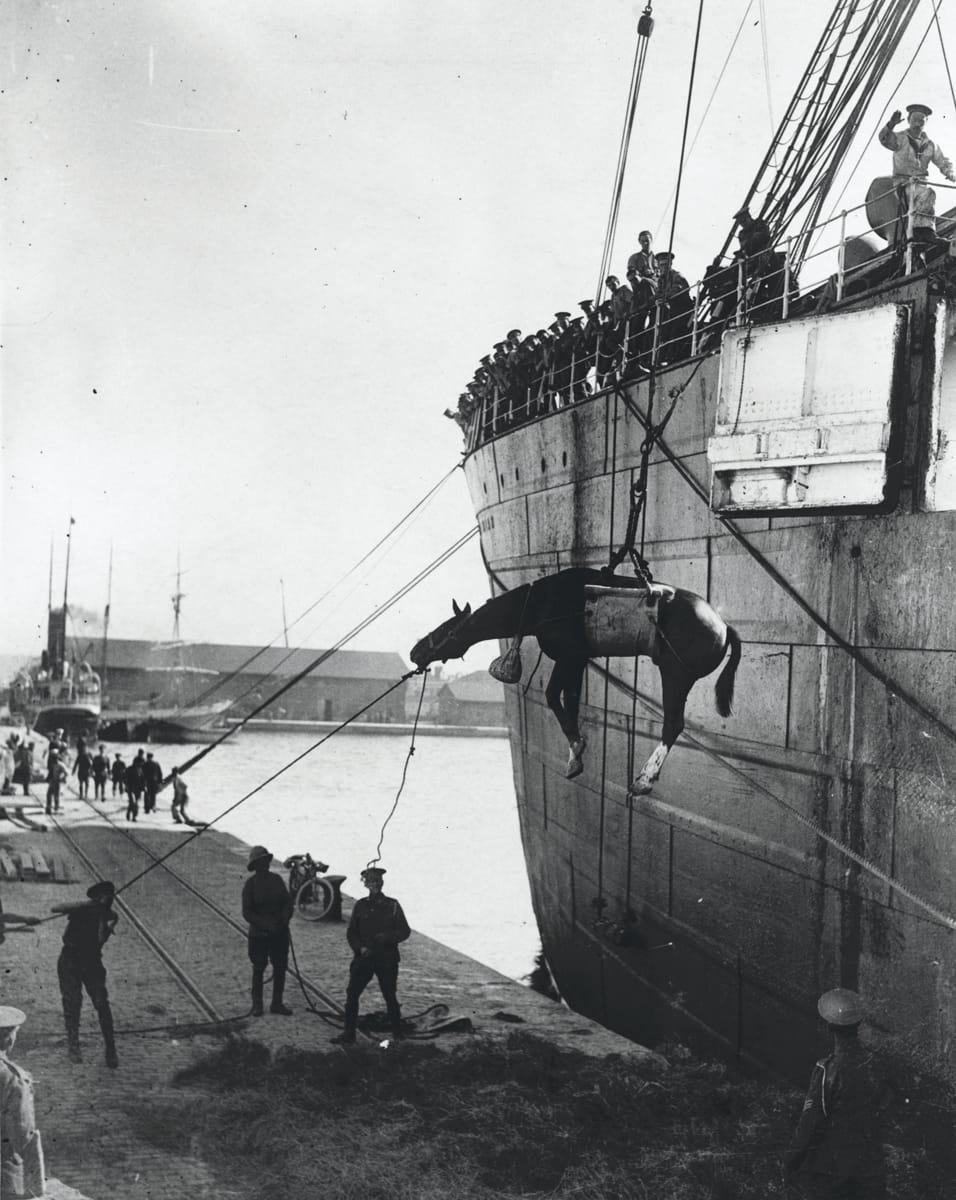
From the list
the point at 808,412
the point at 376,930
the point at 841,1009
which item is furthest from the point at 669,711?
the point at 376,930

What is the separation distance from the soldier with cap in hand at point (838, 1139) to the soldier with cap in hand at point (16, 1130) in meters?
3.52

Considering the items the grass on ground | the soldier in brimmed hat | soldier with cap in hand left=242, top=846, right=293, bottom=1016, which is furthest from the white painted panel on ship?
the soldier in brimmed hat

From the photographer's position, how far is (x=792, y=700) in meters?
6.58

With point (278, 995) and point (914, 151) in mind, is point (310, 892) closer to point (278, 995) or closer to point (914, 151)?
point (278, 995)

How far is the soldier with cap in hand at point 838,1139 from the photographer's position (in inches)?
189

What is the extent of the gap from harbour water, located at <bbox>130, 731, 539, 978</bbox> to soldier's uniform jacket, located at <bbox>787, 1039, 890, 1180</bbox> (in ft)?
33.4

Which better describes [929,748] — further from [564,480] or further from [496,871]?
[496,871]

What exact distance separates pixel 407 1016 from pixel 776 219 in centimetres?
881

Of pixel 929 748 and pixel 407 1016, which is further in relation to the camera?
pixel 407 1016

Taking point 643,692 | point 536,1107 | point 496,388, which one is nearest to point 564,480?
point 643,692

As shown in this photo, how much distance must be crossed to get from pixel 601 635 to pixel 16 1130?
4.60 metres

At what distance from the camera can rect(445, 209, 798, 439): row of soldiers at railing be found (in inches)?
309

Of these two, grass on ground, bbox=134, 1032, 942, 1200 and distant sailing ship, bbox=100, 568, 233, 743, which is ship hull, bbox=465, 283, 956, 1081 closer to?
grass on ground, bbox=134, 1032, 942, 1200

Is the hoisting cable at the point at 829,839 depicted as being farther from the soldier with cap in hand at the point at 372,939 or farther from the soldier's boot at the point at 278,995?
the soldier's boot at the point at 278,995
